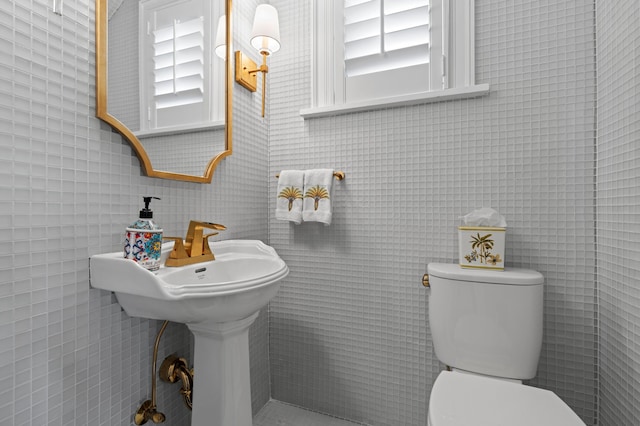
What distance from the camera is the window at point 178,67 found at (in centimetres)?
101

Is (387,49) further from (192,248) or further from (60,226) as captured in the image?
(60,226)

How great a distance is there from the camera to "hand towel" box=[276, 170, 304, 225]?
58.4 inches

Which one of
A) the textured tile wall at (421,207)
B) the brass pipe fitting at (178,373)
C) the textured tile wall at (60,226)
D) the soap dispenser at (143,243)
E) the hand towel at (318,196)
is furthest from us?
the hand towel at (318,196)

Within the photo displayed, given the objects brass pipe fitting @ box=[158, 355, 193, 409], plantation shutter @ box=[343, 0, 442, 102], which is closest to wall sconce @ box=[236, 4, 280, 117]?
plantation shutter @ box=[343, 0, 442, 102]

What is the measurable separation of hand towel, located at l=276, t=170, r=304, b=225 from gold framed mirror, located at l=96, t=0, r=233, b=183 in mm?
302

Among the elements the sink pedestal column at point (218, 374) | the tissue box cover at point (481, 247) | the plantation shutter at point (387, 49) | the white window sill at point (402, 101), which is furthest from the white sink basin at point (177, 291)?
the plantation shutter at point (387, 49)

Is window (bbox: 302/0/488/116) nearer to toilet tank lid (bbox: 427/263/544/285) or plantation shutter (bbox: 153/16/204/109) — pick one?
plantation shutter (bbox: 153/16/204/109)

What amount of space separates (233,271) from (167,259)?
23cm

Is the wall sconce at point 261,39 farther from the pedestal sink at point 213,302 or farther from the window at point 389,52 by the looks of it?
the pedestal sink at point 213,302

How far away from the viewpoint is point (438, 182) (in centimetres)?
134

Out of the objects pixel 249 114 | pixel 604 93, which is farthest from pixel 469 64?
pixel 249 114

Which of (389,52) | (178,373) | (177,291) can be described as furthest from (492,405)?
(389,52)

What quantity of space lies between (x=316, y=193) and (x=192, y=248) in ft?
2.05

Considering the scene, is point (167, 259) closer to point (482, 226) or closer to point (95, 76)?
point (95, 76)
